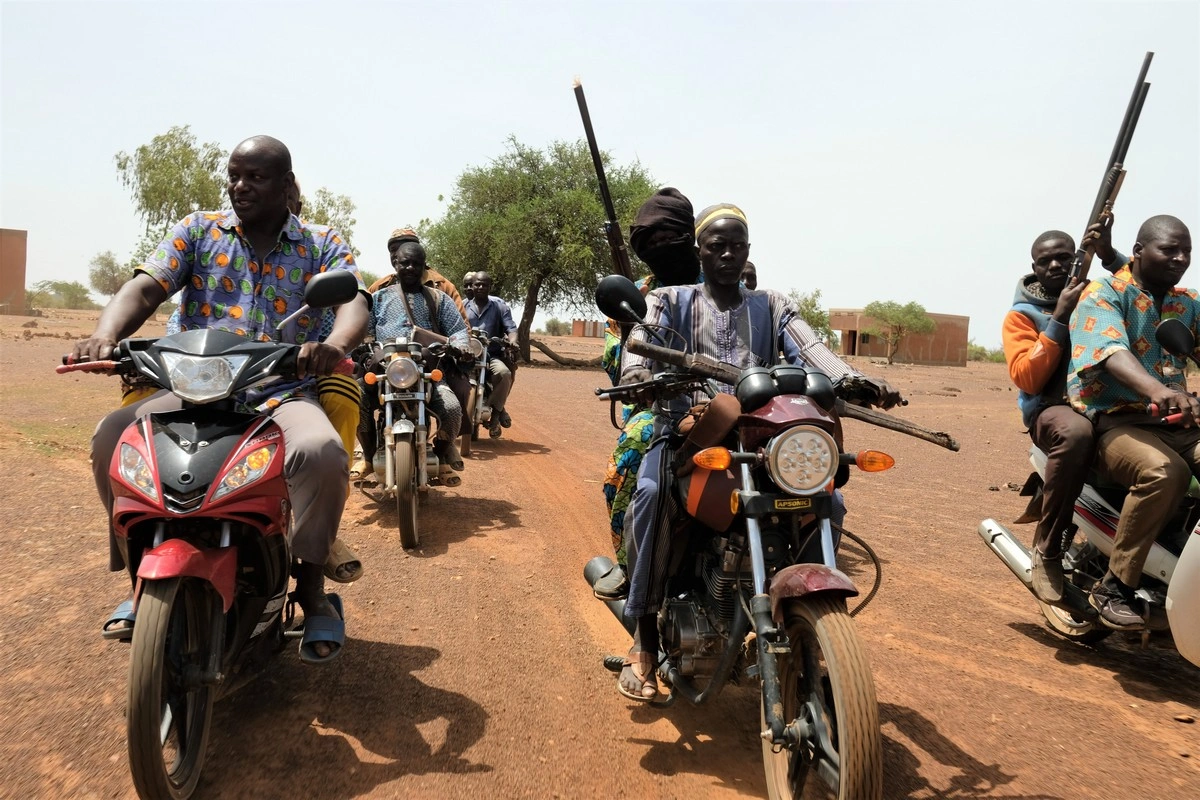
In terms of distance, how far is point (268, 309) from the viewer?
12.7ft

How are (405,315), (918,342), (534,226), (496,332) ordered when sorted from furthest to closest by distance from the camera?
(918,342)
(534,226)
(496,332)
(405,315)

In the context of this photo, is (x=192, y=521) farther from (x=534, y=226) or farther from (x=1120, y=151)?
(x=534, y=226)

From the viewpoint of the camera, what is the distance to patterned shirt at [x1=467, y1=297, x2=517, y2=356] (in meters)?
11.8

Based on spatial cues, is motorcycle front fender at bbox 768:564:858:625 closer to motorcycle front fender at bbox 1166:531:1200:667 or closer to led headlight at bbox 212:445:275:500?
led headlight at bbox 212:445:275:500

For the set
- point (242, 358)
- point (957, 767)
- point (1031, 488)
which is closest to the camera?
point (242, 358)

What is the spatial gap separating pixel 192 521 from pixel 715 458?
5.82ft

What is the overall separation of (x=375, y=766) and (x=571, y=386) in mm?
19440

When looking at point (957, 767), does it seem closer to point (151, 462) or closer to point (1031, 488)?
point (1031, 488)

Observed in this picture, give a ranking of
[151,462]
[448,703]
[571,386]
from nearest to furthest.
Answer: [151,462], [448,703], [571,386]

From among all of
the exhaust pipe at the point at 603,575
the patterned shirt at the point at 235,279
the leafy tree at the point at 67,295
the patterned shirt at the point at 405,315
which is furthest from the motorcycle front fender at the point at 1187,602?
the leafy tree at the point at 67,295

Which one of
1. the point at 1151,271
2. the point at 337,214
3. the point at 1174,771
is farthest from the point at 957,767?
the point at 337,214

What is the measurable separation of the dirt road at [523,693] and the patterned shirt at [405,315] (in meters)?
1.68

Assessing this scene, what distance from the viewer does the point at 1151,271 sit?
4535mm

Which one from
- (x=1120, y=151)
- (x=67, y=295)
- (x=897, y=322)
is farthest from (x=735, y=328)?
(x=67, y=295)
